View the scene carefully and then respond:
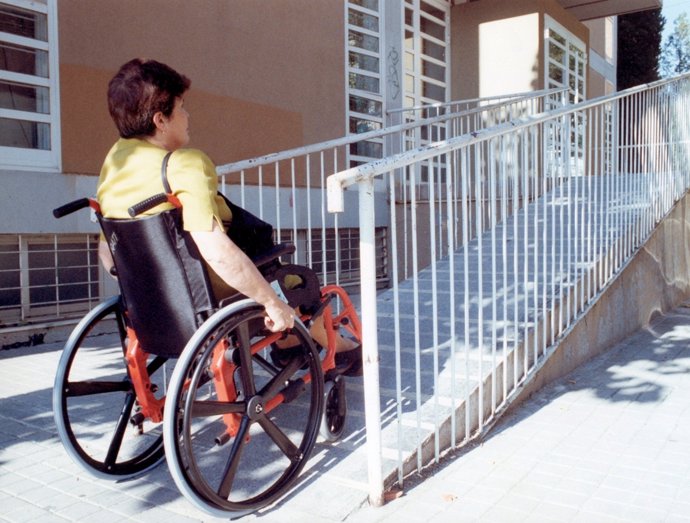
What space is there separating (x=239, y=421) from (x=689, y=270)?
6878 millimetres

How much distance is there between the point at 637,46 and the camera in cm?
2489

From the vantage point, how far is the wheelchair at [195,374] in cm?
229

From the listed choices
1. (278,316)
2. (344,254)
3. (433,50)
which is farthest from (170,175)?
(433,50)

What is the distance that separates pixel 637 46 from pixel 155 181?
26.8m

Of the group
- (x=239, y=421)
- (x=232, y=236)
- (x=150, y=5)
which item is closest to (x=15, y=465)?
(x=239, y=421)

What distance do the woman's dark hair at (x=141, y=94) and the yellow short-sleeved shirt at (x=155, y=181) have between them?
0.07m

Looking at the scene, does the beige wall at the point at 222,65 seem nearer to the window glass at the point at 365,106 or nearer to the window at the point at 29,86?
the window at the point at 29,86

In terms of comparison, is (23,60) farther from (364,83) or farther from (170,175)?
(364,83)

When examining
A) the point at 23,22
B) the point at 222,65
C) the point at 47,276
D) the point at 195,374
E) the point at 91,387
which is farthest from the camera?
the point at 222,65

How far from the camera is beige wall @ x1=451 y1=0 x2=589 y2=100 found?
37.4 ft

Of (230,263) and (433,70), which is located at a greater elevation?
(433,70)

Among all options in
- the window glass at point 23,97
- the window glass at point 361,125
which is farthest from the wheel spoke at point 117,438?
the window glass at point 361,125

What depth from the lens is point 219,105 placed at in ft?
22.7

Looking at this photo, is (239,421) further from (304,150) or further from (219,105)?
(219,105)
